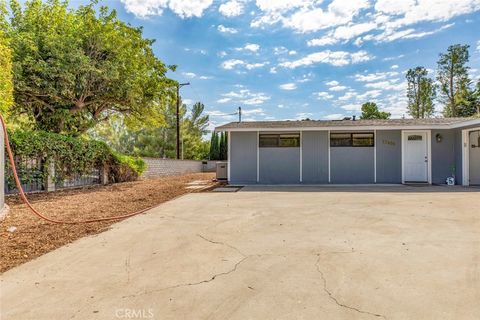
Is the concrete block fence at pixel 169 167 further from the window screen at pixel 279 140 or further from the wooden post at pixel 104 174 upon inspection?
the window screen at pixel 279 140

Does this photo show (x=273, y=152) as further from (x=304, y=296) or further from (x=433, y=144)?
(x=304, y=296)

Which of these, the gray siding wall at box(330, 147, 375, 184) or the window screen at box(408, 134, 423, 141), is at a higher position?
the window screen at box(408, 134, 423, 141)

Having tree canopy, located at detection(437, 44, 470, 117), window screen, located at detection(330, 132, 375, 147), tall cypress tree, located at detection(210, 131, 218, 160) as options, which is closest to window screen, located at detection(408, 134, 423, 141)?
window screen, located at detection(330, 132, 375, 147)

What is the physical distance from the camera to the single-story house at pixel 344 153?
11367 millimetres

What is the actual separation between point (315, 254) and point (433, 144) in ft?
34.4

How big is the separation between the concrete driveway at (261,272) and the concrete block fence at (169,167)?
1090cm

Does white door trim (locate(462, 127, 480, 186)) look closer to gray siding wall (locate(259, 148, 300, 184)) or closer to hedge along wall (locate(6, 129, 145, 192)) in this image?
gray siding wall (locate(259, 148, 300, 184))

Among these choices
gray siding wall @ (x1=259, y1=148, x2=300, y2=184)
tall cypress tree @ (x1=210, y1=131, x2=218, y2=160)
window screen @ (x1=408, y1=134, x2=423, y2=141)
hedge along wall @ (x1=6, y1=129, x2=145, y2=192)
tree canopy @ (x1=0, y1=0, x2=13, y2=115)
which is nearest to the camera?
tree canopy @ (x1=0, y1=0, x2=13, y2=115)

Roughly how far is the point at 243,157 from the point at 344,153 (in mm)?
3987

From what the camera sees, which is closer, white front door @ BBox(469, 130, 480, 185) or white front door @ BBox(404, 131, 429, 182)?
white front door @ BBox(469, 130, 480, 185)

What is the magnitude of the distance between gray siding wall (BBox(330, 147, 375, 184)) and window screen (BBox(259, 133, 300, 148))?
4.83 feet

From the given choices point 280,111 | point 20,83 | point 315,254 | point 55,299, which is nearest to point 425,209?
point 315,254

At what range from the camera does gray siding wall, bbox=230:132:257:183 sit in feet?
38.6

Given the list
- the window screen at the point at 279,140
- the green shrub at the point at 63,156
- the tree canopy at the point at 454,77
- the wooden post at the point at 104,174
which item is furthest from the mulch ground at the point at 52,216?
the tree canopy at the point at 454,77
